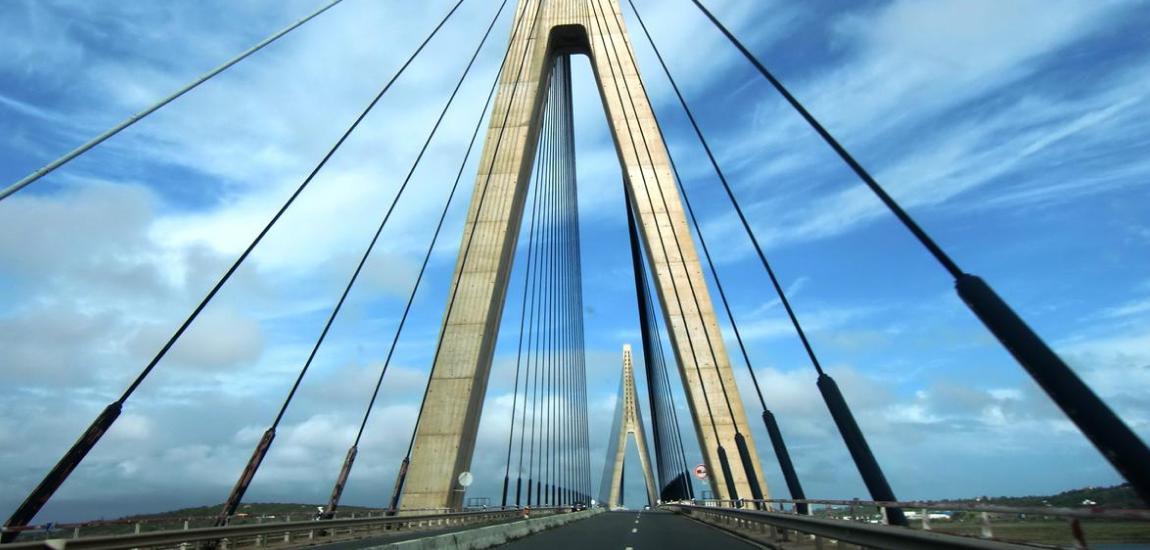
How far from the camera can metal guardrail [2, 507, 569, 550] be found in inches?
372

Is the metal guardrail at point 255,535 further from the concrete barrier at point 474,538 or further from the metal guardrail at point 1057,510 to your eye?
the metal guardrail at point 1057,510

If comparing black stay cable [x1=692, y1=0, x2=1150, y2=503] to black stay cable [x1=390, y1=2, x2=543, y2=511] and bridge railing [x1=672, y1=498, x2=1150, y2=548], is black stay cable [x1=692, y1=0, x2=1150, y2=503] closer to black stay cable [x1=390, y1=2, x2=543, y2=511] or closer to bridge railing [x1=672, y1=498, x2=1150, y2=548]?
bridge railing [x1=672, y1=498, x2=1150, y2=548]

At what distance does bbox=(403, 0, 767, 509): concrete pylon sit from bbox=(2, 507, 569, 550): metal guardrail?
1.43 m

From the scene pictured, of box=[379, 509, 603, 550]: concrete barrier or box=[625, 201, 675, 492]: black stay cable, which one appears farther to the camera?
box=[625, 201, 675, 492]: black stay cable

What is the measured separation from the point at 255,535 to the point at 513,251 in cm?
1574

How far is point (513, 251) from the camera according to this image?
29.0 meters

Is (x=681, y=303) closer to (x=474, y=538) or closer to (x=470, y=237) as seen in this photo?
(x=470, y=237)

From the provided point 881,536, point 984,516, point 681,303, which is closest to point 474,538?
point 881,536

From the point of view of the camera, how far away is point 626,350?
92375 millimetres

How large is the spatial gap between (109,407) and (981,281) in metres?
10.00

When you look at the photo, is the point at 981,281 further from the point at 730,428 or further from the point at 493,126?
the point at 493,126

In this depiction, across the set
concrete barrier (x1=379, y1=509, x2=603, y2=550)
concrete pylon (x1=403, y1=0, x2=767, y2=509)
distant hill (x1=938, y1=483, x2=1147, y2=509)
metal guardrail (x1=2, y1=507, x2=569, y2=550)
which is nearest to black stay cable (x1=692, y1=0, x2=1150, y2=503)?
distant hill (x1=938, y1=483, x2=1147, y2=509)

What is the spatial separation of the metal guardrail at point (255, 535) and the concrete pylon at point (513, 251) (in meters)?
1.43

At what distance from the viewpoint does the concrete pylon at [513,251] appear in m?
25.2
